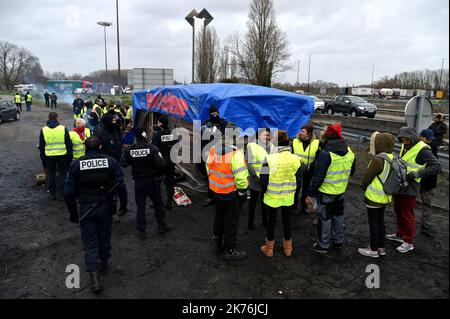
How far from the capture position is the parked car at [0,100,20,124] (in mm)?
21639

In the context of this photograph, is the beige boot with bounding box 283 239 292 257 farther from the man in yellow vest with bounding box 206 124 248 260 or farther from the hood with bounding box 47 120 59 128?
the hood with bounding box 47 120 59 128

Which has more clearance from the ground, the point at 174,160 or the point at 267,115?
the point at 267,115

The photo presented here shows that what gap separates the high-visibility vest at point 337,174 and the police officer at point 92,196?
3.01m

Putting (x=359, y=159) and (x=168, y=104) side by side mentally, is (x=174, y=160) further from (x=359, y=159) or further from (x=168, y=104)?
(x=359, y=159)

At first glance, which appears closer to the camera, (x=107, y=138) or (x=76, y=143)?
(x=76, y=143)

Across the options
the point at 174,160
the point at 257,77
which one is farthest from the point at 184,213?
the point at 257,77

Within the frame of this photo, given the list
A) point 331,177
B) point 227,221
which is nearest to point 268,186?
point 227,221

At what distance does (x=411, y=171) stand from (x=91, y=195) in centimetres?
448

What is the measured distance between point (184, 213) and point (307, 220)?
2457mm

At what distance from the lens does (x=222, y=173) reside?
4.55 meters

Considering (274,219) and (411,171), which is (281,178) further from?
(411,171)

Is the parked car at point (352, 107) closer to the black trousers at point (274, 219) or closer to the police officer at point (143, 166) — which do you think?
the black trousers at point (274, 219)

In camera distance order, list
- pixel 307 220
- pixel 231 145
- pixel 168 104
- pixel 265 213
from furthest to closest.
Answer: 1. pixel 168 104
2. pixel 307 220
3. pixel 265 213
4. pixel 231 145
